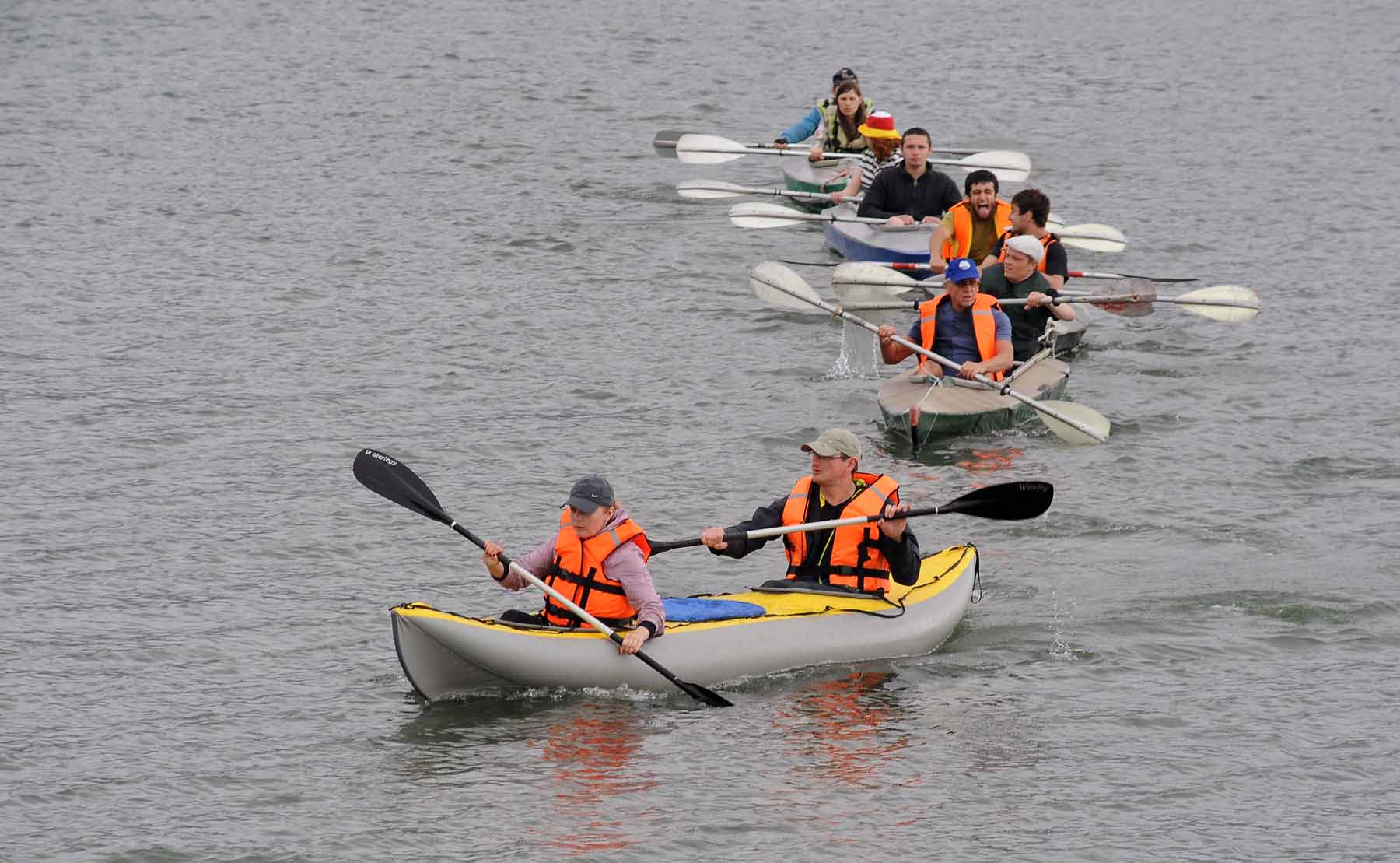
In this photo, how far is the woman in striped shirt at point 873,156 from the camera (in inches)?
701

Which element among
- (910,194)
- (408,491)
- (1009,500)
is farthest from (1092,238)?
(408,491)

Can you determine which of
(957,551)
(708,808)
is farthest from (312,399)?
(708,808)

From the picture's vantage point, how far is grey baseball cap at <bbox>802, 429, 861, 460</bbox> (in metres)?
9.85

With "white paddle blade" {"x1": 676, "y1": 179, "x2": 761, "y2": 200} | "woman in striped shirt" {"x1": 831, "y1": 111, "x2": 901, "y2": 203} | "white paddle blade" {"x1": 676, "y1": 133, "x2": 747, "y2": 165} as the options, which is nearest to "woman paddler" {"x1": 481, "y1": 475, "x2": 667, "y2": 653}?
"woman in striped shirt" {"x1": 831, "y1": 111, "x2": 901, "y2": 203}

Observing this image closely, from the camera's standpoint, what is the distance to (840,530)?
10.2 metres

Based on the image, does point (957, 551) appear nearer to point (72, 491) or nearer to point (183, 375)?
point (72, 491)

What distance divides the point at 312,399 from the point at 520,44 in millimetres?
15867

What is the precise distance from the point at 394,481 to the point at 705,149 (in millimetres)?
11034

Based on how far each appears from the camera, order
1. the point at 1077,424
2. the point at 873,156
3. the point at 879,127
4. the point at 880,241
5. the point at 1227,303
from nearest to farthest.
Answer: the point at 1077,424, the point at 1227,303, the point at 880,241, the point at 879,127, the point at 873,156

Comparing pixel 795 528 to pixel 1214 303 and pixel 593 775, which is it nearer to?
pixel 593 775

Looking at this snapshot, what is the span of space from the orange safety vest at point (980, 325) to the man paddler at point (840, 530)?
377 cm

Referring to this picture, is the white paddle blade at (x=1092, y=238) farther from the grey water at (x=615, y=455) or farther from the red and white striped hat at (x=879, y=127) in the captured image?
the red and white striped hat at (x=879, y=127)

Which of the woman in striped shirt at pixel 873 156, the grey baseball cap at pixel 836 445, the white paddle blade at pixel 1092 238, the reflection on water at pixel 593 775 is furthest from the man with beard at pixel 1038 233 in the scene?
the reflection on water at pixel 593 775

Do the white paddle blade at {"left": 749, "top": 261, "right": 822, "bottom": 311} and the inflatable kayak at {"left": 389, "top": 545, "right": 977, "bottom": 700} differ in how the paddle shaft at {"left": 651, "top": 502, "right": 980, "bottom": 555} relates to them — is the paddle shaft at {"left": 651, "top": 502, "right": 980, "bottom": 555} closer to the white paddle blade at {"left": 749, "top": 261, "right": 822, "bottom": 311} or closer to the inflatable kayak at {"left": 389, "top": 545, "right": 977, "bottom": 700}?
the inflatable kayak at {"left": 389, "top": 545, "right": 977, "bottom": 700}
